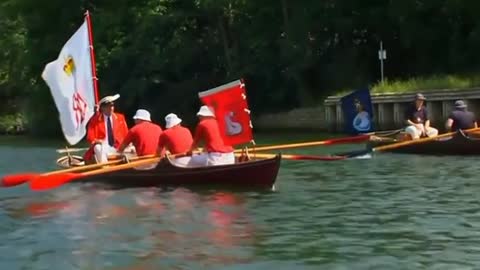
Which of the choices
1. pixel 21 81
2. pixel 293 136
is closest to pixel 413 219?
pixel 293 136

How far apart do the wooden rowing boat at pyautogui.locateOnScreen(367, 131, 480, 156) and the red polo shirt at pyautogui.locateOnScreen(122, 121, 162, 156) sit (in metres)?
7.31

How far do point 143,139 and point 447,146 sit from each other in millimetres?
8717

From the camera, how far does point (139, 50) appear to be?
174 feet

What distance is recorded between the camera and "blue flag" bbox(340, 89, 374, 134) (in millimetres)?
25953

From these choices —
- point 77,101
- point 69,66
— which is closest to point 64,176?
point 77,101

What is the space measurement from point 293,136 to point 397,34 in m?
9.21

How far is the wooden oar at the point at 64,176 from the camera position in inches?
794

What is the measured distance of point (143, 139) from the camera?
22188 millimetres

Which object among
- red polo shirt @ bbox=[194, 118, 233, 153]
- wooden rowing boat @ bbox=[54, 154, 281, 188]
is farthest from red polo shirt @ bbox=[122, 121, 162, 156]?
red polo shirt @ bbox=[194, 118, 233, 153]

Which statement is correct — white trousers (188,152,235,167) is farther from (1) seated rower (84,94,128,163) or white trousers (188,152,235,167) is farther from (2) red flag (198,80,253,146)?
(1) seated rower (84,94,128,163)

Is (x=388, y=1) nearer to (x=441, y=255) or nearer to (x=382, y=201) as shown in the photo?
(x=382, y=201)

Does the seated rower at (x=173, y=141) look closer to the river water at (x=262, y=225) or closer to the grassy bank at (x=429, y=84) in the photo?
the river water at (x=262, y=225)

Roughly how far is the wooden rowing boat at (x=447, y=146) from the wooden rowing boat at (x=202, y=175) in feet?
25.5

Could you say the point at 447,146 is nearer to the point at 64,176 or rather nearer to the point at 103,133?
the point at 103,133
